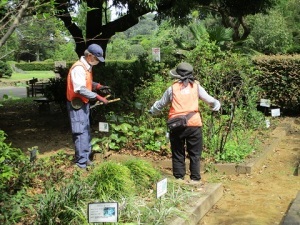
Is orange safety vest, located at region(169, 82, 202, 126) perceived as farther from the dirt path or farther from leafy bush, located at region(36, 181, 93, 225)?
leafy bush, located at region(36, 181, 93, 225)

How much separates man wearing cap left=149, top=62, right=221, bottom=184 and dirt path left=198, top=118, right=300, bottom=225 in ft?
1.92

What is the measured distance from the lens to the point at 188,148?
5.59 m

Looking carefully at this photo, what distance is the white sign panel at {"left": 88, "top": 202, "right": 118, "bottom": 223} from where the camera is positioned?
3506 mm

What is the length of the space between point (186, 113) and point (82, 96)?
4.94 ft

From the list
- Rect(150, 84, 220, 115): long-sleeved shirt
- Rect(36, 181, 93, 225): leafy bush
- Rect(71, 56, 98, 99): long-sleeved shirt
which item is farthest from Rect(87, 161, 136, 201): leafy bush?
Rect(71, 56, 98, 99): long-sleeved shirt

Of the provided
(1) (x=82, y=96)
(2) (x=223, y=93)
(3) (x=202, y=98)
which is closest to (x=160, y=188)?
(3) (x=202, y=98)

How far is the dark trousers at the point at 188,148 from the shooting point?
215 inches

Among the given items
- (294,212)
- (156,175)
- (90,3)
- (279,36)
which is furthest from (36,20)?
(279,36)

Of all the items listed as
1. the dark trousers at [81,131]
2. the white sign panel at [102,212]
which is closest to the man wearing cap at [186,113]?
the dark trousers at [81,131]

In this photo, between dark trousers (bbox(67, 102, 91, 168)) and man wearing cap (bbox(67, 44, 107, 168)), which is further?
dark trousers (bbox(67, 102, 91, 168))

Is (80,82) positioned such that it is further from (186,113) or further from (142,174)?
(142,174)

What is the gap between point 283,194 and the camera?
5.85m

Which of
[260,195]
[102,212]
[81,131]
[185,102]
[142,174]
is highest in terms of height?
[185,102]

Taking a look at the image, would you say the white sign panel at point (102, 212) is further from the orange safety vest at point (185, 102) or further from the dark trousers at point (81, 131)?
the dark trousers at point (81, 131)
